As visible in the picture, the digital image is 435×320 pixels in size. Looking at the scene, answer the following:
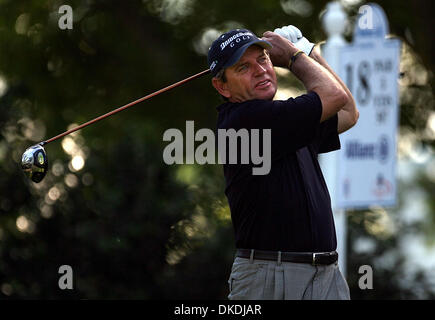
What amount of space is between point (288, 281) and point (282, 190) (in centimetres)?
40

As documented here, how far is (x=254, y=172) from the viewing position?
12.9 ft

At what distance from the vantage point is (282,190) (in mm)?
3898

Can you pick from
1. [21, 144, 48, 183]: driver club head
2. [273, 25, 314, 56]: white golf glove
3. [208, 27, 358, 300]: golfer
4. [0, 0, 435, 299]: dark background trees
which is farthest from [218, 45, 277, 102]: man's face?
[0, 0, 435, 299]: dark background trees

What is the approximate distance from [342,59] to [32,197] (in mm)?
2792

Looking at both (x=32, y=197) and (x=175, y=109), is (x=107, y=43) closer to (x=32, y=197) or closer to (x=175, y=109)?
(x=175, y=109)

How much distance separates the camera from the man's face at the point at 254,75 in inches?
161

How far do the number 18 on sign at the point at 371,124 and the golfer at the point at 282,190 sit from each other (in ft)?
9.43

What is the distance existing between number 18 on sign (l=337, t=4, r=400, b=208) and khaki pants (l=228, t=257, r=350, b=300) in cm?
296

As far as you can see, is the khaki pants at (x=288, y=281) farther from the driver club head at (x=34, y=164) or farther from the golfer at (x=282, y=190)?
the driver club head at (x=34, y=164)

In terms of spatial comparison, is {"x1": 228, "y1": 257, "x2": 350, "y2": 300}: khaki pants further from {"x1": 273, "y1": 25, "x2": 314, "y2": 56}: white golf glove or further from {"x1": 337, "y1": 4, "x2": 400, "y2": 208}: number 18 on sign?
{"x1": 337, "y1": 4, "x2": 400, "y2": 208}: number 18 on sign

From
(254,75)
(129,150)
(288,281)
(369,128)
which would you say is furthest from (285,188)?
(129,150)

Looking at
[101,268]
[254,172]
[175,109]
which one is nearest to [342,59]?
[101,268]
